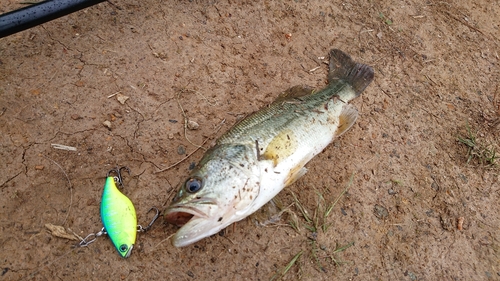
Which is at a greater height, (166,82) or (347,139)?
(166,82)

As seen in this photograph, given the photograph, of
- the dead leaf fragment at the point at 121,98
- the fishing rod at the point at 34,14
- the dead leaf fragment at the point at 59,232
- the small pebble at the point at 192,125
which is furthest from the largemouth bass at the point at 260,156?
the fishing rod at the point at 34,14

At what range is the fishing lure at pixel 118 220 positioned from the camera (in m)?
2.94

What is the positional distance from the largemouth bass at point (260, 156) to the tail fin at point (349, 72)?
14mm

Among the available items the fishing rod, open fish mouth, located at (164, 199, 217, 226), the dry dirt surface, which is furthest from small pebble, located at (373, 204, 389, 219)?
the fishing rod

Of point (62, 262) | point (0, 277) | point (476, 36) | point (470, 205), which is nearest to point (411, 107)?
point (470, 205)

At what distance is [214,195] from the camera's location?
2.86 m

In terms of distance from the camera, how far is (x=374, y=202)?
3684 millimetres

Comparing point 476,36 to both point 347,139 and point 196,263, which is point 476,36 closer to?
point 347,139

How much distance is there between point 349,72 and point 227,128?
1.64 metres

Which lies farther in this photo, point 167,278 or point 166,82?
point 166,82

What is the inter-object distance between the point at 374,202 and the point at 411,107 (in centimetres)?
149

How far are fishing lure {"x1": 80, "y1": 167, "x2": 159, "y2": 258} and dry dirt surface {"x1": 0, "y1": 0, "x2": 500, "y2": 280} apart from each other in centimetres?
8

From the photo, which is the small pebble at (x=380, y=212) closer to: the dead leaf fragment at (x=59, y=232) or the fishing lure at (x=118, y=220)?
the fishing lure at (x=118, y=220)

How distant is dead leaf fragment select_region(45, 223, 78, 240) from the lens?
2.96m
